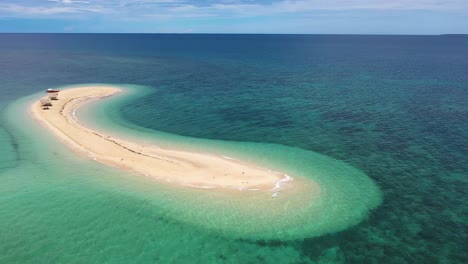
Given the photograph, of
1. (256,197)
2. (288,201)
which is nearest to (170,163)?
(256,197)

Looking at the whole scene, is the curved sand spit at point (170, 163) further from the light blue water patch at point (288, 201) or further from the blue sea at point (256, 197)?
the light blue water patch at point (288, 201)

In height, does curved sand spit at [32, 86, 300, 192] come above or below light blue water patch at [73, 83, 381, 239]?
above

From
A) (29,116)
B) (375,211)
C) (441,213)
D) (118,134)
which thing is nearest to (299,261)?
(375,211)

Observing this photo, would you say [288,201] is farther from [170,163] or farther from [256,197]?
[170,163]

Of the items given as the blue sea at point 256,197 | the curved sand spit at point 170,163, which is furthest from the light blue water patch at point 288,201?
the curved sand spit at point 170,163

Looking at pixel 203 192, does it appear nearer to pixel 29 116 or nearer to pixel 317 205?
pixel 317 205

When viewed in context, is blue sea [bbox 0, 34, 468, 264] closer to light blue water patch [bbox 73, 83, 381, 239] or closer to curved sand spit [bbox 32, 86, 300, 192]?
light blue water patch [bbox 73, 83, 381, 239]

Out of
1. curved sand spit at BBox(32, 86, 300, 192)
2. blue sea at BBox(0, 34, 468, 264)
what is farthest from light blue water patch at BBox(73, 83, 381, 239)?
curved sand spit at BBox(32, 86, 300, 192)

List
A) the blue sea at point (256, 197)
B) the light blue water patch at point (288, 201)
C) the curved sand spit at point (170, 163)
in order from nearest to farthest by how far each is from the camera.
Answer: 1. the blue sea at point (256, 197)
2. the light blue water patch at point (288, 201)
3. the curved sand spit at point (170, 163)
